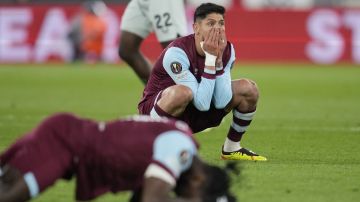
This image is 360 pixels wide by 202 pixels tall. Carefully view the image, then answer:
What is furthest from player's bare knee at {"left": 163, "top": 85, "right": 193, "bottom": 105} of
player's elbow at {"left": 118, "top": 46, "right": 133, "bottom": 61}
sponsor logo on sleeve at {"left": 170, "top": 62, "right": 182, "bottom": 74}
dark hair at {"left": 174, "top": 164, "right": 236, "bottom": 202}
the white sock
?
player's elbow at {"left": 118, "top": 46, "right": 133, "bottom": 61}

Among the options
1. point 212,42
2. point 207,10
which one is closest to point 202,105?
point 212,42

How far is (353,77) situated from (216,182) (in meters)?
14.6

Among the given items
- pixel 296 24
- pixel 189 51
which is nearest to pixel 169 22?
pixel 189 51

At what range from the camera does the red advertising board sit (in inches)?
928

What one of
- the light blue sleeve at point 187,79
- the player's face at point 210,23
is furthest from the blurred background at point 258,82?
the player's face at point 210,23

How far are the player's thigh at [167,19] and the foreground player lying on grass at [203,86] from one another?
3.02 m

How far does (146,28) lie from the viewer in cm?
1131

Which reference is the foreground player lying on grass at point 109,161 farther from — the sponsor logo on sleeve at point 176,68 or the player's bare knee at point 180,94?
the sponsor logo on sleeve at point 176,68

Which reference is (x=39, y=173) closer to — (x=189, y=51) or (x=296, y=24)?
(x=189, y=51)

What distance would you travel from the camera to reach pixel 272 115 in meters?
12.3

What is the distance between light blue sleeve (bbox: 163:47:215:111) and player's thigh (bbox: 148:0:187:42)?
3.26 meters

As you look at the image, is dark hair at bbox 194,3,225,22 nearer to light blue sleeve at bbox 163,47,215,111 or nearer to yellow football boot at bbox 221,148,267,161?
light blue sleeve at bbox 163,47,215,111

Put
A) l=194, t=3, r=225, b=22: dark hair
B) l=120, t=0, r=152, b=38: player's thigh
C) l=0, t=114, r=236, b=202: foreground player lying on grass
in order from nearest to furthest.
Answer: l=0, t=114, r=236, b=202: foreground player lying on grass → l=194, t=3, r=225, b=22: dark hair → l=120, t=0, r=152, b=38: player's thigh

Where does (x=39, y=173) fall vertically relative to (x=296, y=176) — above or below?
above
